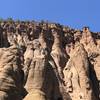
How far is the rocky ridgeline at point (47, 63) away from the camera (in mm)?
35166

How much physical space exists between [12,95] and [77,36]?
32.3 meters

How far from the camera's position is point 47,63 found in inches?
1551

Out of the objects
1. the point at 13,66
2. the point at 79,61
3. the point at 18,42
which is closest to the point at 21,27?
the point at 18,42

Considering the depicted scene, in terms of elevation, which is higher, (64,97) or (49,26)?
(49,26)

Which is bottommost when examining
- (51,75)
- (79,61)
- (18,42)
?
(51,75)

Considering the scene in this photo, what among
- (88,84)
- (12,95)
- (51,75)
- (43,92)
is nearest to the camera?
(12,95)

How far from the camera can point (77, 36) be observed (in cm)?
6500

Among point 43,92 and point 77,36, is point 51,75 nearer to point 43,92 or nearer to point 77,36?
point 43,92

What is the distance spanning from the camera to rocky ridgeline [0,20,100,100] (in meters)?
35.2

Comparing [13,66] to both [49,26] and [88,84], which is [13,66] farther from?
[49,26]

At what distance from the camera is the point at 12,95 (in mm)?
33344

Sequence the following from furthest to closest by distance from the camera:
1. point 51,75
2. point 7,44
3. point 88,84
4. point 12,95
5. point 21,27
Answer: point 21,27
point 7,44
point 88,84
point 51,75
point 12,95

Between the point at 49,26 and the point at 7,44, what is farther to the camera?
the point at 49,26

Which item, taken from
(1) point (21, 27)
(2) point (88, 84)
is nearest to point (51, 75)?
(2) point (88, 84)
